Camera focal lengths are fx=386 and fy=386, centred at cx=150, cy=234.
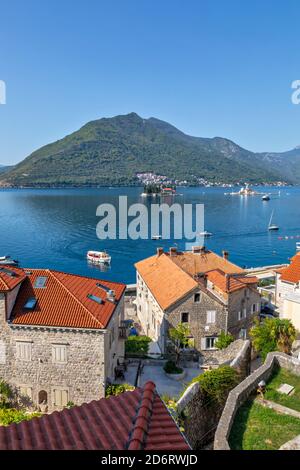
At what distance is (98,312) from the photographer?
24.9 meters

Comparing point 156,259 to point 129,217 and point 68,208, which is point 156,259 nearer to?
point 129,217

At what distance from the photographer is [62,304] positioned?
83.3ft

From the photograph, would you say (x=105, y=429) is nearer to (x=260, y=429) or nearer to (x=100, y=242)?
(x=260, y=429)

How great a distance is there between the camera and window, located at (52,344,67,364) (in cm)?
2425

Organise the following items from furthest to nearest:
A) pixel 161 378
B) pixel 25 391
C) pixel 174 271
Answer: pixel 174 271
pixel 161 378
pixel 25 391

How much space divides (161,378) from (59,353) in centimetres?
778

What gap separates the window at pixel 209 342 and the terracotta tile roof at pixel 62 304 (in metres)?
9.68

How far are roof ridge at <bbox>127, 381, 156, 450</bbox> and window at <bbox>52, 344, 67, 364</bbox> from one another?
16710 mm

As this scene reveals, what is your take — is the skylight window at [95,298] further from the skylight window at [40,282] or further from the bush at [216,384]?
the bush at [216,384]

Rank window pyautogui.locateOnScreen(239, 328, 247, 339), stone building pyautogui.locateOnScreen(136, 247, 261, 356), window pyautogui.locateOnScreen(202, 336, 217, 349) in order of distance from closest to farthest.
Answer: stone building pyautogui.locateOnScreen(136, 247, 261, 356) → window pyautogui.locateOnScreen(202, 336, 217, 349) → window pyautogui.locateOnScreen(239, 328, 247, 339)

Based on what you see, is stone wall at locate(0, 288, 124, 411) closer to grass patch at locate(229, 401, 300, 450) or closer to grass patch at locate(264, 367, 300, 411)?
grass patch at locate(264, 367, 300, 411)

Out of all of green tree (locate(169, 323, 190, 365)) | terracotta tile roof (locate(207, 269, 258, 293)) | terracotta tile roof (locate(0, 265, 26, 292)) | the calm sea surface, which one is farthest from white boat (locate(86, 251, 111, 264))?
terracotta tile roof (locate(0, 265, 26, 292))

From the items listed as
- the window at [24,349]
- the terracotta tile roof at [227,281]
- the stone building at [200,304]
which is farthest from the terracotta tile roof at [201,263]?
the window at [24,349]

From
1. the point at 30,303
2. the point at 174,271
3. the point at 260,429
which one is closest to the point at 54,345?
the point at 30,303
